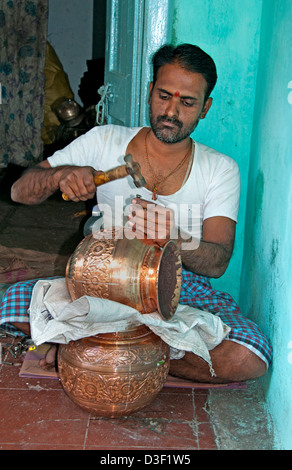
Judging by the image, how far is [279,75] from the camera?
2877 mm

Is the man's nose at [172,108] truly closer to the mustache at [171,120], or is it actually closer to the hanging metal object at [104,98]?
the mustache at [171,120]

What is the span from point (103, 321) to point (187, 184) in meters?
1.01

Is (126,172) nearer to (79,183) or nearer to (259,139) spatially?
(79,183)

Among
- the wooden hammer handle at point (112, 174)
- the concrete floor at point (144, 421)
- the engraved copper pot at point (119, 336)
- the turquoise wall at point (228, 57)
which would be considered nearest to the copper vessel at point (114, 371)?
the engraved copper pot at point (119, 336)

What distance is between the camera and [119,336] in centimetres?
244

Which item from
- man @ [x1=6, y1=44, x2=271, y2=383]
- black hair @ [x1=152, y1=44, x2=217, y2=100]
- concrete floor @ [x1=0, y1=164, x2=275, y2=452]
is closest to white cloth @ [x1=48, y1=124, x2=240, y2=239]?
man @ [x1=6, y1=44, x2=271, y2=383]

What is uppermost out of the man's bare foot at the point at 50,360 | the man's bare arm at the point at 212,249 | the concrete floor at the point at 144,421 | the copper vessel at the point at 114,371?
the man's bare arm at the point at 212,249

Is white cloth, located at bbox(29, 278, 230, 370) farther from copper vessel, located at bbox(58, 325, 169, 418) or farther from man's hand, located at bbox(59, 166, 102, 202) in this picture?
man's hand, located at bbox(59, 166, 102, 202)

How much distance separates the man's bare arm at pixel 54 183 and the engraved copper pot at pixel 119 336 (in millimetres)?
222

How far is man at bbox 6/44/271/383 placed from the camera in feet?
8.99

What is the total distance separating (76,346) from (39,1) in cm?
578

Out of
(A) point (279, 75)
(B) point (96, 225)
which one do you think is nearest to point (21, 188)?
(B) point (96, 225)

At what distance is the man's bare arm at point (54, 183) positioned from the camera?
2.41 m
